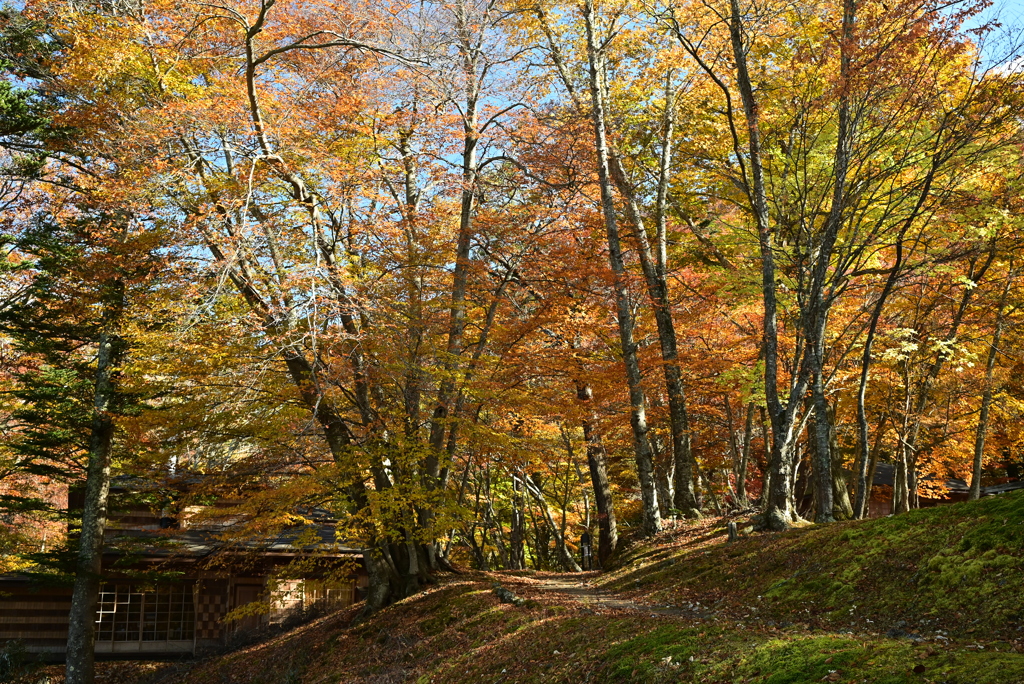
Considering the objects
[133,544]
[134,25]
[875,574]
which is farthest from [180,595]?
[875,574]

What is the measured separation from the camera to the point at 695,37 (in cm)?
1669

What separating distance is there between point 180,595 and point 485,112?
16641mm

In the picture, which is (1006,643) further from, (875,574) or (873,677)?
(875,574)

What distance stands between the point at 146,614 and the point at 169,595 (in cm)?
76

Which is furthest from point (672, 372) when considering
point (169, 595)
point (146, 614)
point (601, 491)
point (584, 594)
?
point (146, 614)

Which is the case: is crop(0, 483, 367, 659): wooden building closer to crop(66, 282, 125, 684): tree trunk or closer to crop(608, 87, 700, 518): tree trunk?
crop(66, 282, 125, 684): tree trunk

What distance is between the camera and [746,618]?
8875mm

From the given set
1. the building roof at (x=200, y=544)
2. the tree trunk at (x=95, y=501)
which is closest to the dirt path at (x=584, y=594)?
the building roof at (x=200, y=544)

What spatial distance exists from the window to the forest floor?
6957mm

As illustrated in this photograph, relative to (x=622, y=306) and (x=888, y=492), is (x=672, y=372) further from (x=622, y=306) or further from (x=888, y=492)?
(x=888, y=492)

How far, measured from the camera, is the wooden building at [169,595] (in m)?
19.8

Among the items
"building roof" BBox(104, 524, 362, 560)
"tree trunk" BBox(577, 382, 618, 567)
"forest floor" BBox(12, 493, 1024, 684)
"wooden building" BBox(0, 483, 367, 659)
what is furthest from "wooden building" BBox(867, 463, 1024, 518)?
"building roof" BBox(104, 524, 362, 560)

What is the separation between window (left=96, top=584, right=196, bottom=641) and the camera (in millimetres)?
20719

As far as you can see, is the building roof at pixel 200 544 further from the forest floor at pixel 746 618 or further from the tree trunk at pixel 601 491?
the tree trunk at pixel 601 491
